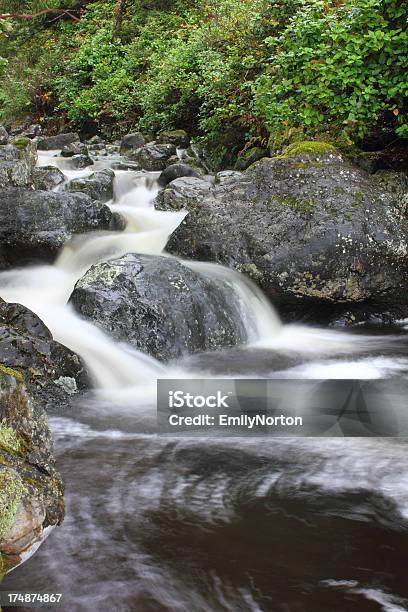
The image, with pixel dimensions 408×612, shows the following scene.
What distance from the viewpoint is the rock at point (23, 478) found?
2389 millimetres

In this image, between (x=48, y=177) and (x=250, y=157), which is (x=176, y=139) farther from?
(x=48, y=177)

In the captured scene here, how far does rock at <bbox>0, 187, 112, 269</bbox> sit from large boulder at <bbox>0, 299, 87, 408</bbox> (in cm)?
278

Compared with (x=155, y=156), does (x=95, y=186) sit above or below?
below

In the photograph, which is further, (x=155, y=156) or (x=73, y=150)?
(x=73, y=150)

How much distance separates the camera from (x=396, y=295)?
7750 millimetres

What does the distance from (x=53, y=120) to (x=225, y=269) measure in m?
14.3

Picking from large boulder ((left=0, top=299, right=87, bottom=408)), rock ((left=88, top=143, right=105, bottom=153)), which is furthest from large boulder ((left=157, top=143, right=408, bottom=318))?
rock ((left=88, top=143, right=105, bottom=153))

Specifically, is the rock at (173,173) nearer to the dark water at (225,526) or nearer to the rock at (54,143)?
the rock at (54,143)

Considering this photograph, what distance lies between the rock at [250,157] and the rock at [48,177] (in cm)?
327

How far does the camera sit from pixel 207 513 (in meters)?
3.47

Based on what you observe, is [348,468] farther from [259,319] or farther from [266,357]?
[259,319]

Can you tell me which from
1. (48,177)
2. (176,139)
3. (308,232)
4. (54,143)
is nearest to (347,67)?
(308,232)

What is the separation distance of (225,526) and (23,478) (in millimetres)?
1225

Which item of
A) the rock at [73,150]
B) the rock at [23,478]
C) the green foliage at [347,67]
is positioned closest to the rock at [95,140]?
the rock at [73,150]
